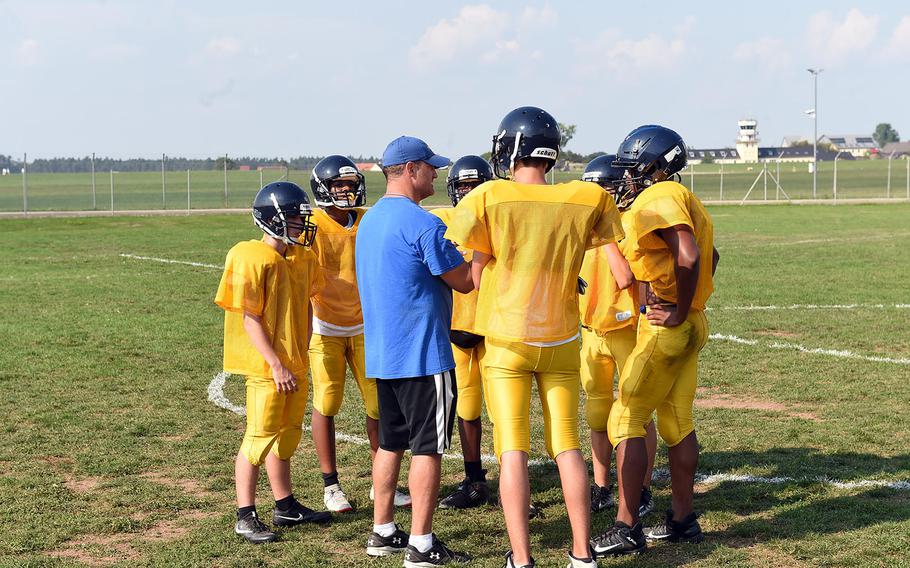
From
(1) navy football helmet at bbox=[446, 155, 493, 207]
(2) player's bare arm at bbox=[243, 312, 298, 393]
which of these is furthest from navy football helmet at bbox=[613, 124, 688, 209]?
(2) player's bare arm at bbox=[243, 312, 298, 393]

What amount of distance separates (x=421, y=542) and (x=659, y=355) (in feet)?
5.19

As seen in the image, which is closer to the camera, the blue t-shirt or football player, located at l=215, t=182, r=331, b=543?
the blue t-shirt

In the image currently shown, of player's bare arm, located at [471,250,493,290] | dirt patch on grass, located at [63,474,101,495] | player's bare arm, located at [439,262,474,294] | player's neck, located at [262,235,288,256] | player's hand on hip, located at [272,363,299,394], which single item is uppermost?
player's neck, located at [262,235,288,256]

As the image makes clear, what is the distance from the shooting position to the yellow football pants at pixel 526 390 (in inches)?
203

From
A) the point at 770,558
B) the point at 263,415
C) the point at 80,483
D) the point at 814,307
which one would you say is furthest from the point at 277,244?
the point at 814,307

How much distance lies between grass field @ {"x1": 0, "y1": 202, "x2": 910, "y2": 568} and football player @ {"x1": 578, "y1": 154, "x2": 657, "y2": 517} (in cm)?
22

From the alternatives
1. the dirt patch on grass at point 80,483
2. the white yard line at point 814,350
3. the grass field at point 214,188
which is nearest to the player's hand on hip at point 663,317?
the dirt patch on grass at point 80,483

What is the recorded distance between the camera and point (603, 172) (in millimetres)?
6719

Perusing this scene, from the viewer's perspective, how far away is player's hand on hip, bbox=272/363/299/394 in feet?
19.1

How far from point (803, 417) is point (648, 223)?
3.84m

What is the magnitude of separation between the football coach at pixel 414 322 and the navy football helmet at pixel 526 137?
49 centimetres

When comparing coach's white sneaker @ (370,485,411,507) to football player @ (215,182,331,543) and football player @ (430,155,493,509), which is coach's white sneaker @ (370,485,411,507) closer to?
football player @ (430,155,493,509)

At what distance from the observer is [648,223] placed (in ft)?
17.9

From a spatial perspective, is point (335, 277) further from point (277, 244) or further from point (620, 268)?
point (620, 268)
